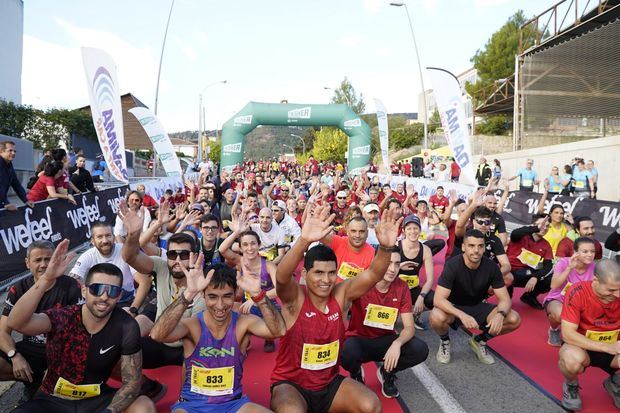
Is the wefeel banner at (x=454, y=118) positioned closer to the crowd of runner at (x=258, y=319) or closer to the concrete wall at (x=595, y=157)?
the crowd of runner at (x=258, y=319)

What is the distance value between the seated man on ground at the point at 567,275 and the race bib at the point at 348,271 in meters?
2.15

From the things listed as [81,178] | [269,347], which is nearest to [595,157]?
[269,347]

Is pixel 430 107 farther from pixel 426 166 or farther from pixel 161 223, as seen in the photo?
pixel 161 223

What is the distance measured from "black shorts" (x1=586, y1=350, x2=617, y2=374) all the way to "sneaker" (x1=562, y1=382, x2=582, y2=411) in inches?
10.2

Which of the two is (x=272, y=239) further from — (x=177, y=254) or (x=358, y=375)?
(x=358, y=375)

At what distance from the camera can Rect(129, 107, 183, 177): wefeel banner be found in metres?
15.3

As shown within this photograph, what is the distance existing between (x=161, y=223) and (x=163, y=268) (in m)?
0.50

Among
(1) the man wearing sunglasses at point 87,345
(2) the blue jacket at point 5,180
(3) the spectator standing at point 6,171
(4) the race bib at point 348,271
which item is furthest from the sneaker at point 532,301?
(2) the blue jacket at point 5,180

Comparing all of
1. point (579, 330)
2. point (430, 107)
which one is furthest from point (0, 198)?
point (430, 107)

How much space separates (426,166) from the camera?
25.0 m

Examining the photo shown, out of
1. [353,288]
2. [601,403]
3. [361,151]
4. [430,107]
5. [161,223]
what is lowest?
[601,403]

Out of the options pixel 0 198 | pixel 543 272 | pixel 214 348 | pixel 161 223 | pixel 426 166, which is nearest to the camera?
pixel 214 348

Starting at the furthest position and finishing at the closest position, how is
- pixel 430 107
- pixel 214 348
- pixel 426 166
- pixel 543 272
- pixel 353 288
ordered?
1. pixel 430 107
2. pixel 426 166
3. pixel 543 272
4. pixel 353 288
5. pixel 214 348

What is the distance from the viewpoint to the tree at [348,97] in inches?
2781
